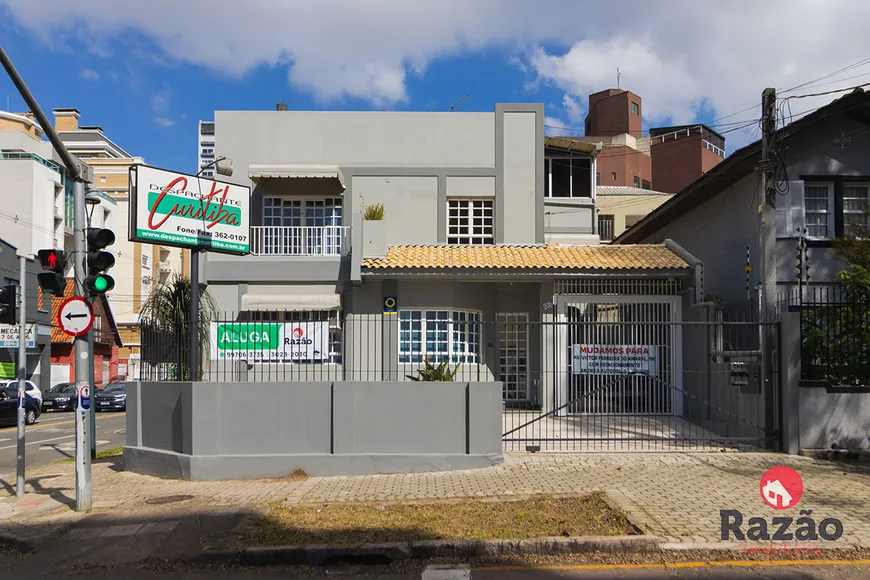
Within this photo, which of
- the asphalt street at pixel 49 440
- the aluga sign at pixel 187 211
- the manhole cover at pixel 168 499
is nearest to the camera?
the manhole cover at pixel 168 499

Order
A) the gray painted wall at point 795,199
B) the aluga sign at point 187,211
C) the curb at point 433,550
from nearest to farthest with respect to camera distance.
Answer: the curb at point 433,550 → the aluga sign at point 187,211 → the gray painted wall at point 795,199

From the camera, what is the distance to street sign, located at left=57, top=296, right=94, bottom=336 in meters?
8.55

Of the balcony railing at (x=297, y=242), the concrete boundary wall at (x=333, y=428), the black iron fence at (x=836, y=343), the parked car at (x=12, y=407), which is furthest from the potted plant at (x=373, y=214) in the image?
the parked car at (x=12, y=407)

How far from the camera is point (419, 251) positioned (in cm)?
1680

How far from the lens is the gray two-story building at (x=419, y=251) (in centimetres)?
1537

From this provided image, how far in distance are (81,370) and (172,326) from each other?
2.34 m

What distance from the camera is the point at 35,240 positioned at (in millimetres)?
37156

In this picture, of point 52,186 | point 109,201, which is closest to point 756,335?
point 52,186

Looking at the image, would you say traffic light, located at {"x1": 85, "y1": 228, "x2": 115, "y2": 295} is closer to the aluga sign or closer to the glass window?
the aluga sign

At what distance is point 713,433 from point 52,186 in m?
39.5

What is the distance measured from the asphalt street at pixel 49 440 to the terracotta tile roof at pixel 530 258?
25.6ft

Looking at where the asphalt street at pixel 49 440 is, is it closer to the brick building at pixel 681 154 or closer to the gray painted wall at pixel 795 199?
the gray painted wall at pixel 795 199

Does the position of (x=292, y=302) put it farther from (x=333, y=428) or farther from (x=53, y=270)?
(x=53, y=270)

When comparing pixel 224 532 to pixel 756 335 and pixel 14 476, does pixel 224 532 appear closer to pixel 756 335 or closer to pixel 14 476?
pixel 14 476
